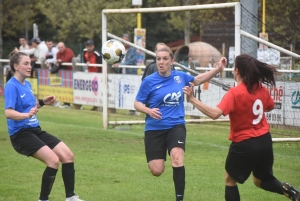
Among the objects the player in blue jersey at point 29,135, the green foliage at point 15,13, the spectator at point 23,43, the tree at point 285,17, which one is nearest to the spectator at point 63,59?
the spectator at point 23,43

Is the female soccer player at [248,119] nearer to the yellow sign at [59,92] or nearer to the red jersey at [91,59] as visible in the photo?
the red jersey at [91,59]

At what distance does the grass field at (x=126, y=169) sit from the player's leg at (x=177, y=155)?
29.4 inches

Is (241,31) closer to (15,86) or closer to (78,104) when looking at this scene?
(15,86)

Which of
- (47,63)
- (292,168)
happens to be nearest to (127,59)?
(47,63)

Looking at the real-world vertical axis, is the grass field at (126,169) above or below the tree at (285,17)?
below

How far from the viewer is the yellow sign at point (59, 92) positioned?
21.9m

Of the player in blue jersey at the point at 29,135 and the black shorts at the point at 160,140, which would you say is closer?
the player in blue jersey at the point at 29,135

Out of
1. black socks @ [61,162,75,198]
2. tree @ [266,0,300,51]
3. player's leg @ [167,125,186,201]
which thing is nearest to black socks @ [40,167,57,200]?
black socks @ [61,162,75,198]

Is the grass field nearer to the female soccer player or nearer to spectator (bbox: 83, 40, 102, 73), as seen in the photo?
the female soccer player

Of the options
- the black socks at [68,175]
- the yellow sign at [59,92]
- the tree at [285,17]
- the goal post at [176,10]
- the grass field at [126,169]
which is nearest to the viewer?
the black socks at [68,175]

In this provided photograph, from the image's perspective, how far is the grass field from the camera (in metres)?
8.98

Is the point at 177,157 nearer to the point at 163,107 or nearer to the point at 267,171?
the point at 163,107

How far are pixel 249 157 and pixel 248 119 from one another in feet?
1.32

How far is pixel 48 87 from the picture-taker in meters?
23.1
